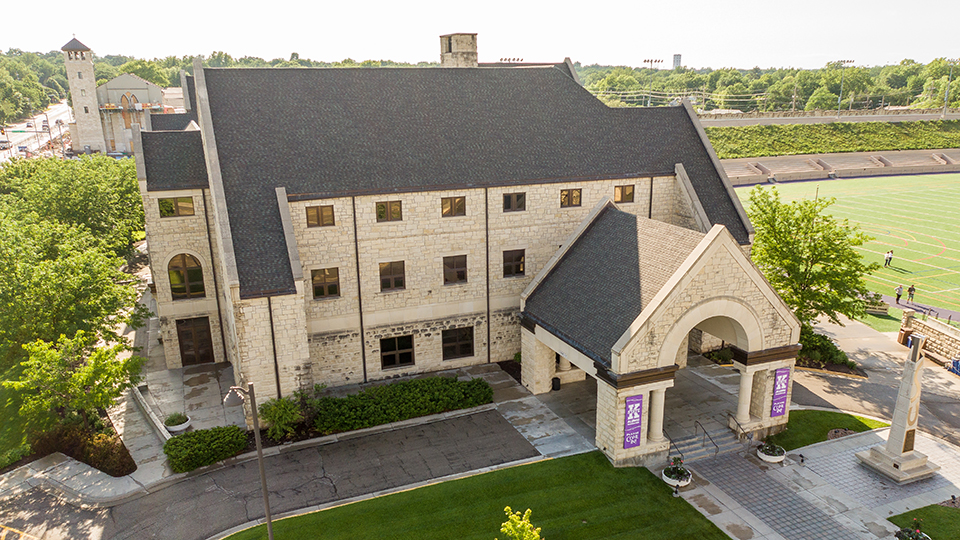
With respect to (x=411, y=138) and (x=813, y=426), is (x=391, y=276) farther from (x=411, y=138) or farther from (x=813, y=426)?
(x=813, y=426)

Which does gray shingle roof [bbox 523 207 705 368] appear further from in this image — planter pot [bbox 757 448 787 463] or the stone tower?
the stone tower

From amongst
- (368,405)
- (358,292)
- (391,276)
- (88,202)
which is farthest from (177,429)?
(88,202)

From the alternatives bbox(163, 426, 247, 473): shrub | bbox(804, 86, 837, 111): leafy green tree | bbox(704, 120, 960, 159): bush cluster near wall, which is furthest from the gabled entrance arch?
bbox(804, 86, 837, 111): leafy green tree

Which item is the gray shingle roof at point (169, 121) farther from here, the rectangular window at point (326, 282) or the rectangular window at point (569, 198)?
the rectangular window at point (569, 198)

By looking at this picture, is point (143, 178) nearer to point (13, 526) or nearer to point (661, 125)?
point (13, 526)

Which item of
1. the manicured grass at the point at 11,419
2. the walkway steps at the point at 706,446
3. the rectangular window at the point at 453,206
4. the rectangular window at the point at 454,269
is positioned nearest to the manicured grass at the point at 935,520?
the walkway steps at the point at 706,446
